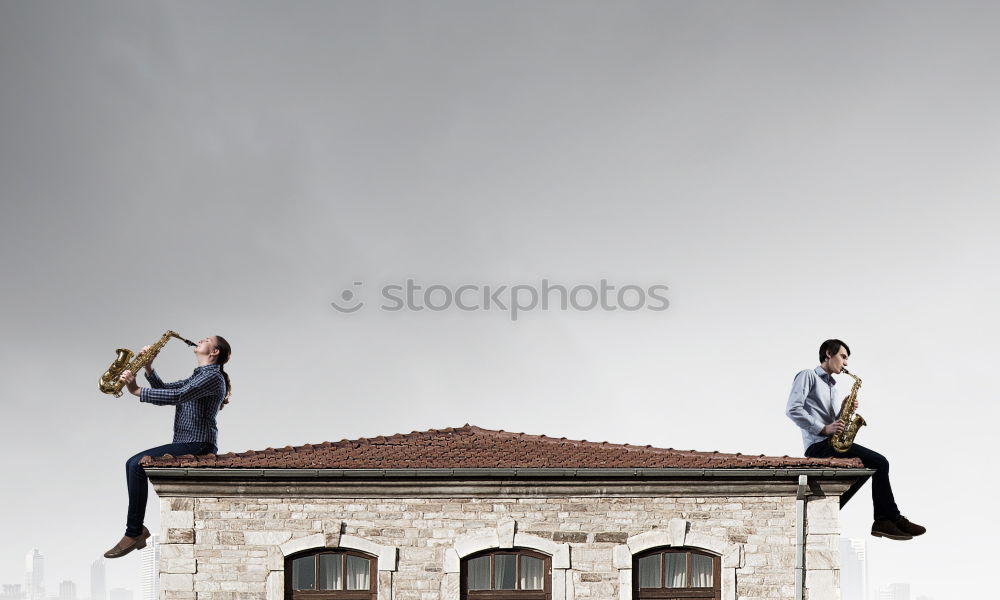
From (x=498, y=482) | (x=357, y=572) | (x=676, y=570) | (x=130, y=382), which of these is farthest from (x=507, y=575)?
(x=130, y=382)

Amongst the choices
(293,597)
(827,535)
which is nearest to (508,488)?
(293,597)

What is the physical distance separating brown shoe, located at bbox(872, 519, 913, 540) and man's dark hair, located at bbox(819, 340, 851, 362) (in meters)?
2.96

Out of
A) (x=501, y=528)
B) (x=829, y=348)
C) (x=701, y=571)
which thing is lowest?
(x=701, y=571)

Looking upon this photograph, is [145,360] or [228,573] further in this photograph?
[145,360]

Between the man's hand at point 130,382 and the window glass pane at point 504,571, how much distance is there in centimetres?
687

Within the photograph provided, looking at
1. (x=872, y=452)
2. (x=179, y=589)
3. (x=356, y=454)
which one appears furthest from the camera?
(x=872, y=452)

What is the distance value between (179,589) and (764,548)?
8.85 metres

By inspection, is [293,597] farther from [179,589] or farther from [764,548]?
[764,548]

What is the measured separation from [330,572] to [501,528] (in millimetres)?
2685

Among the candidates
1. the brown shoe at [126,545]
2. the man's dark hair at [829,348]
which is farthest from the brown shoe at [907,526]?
the brown shoe at [126,545]

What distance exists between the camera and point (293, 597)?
1561cm

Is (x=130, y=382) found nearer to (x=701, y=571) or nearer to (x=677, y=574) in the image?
(x=677, y=574)

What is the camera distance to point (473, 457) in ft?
53.6

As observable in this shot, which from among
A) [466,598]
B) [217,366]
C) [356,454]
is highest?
[217,366]
